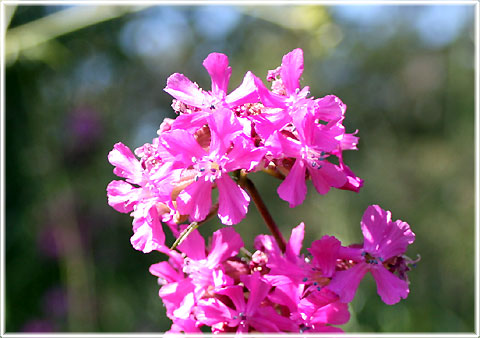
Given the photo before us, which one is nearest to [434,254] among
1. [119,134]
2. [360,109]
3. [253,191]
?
[360,109]

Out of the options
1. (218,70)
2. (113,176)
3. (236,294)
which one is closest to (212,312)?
(236,294)

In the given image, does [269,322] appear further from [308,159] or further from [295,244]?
[308,159]

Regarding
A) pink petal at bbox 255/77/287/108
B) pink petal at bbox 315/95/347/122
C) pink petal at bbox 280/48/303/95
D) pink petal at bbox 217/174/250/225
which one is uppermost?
pink petal at bbox 280/48/303/95

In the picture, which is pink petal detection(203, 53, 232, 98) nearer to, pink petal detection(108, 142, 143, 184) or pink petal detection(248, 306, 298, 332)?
pink petal detection(108, 142, 143, 184)

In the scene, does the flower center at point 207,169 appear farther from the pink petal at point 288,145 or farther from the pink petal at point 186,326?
the pink petal at point 186,326

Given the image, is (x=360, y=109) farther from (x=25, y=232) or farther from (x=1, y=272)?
(x=1, y=272)

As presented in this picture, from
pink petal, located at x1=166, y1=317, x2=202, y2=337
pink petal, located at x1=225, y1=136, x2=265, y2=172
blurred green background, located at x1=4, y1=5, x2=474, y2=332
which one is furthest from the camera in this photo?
blurred green background, located at x1=4, y1=5, x2=474, y2=332

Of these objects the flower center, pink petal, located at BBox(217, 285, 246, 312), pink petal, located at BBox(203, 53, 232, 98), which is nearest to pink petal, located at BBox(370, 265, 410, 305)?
pink petal, located at BBox(217, 285, 246, 312)
